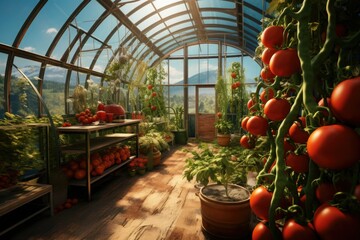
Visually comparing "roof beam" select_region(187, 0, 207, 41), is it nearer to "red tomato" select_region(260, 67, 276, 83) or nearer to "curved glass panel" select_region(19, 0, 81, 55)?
"curved glass panel" select_region(19, 0, 81, 55)

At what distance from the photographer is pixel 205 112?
9.16 metres

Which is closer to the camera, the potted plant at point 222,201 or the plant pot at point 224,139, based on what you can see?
the potted plant at point 222,201

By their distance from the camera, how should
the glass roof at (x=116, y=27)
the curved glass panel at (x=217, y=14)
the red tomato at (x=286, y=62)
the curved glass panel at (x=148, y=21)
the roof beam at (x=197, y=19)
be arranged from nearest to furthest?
the red tomato at (x=286, y=62) → the glass roof at (x=116, y=27) → the roof beam at (x=197, y=19) → the curved glass panel at (x=148, y=21) → the curved glass panel at (x=217, y=14)

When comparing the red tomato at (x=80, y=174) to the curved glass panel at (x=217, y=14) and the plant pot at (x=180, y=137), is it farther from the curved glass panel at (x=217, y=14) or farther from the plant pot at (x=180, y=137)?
the curved glass panel at (x=217, y=14)

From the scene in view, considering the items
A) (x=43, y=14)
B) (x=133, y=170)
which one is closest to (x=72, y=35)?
(x=43, y=14)

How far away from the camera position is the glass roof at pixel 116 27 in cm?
380

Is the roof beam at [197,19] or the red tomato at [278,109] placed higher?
the roof beam at [197,19]

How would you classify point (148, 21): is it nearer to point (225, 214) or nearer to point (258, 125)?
point (225, 214)

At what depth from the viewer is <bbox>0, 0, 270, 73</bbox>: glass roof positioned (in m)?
3.80

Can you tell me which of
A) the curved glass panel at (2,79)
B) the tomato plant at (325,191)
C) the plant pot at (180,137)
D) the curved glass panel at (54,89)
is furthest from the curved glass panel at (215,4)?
the tomato plant at (325,191)

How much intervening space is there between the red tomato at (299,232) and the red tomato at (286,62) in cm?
43

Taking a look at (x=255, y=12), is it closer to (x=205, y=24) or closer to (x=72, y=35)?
(x=205, y=24)

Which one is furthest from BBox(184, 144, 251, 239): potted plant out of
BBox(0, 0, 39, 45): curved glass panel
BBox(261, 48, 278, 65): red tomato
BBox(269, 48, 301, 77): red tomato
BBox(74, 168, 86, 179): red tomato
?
BBox(0, 0, 39, 45): curved glass panel

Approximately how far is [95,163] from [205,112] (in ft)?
21.0
